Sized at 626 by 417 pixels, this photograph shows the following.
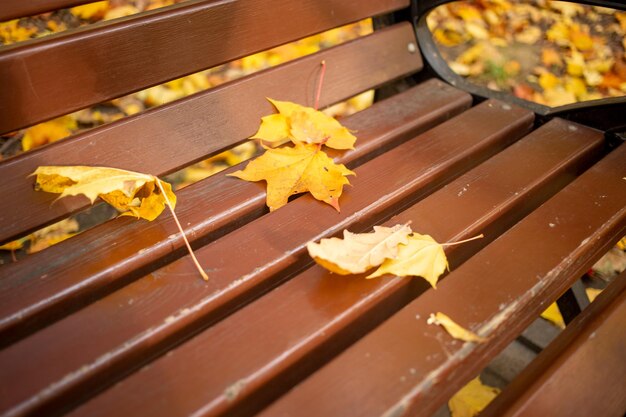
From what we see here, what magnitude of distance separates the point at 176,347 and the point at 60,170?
19.7 inches

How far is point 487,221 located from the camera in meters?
1.28

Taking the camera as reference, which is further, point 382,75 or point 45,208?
point 382,75

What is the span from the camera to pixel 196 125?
4.74ft

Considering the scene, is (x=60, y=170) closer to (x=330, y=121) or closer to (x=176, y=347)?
(x=176, y=347)

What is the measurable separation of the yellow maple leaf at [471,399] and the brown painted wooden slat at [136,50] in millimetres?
1181

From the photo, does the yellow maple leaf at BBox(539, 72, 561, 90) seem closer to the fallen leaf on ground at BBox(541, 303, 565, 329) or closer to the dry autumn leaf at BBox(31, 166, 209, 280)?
the fallen leaf on ground at BBox(541, 303, 565, 329)

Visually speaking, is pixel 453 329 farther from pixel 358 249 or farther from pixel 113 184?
pixel 113 184

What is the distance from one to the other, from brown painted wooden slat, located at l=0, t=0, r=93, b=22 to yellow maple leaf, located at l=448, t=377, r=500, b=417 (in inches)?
57.5

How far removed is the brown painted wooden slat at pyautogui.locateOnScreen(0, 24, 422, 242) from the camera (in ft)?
4.02


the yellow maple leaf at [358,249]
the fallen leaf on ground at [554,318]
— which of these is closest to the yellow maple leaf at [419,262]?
the yellow maple leaf at [358,249]

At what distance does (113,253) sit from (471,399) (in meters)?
1.11

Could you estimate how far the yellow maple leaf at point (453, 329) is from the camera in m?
0.99

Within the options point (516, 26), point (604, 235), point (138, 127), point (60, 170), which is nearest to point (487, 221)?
point (604, 235)

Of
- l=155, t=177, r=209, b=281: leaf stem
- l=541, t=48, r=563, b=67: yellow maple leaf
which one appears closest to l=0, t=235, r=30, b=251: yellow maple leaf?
l=155, t=177, r=209, b=281: leaf stem
